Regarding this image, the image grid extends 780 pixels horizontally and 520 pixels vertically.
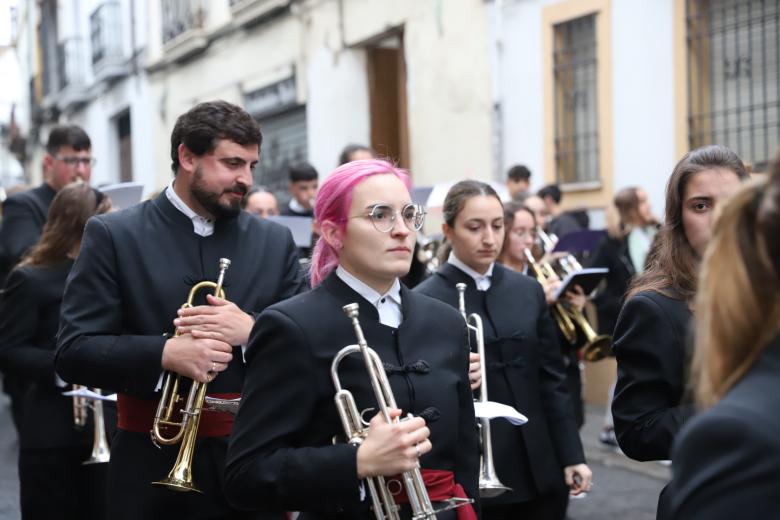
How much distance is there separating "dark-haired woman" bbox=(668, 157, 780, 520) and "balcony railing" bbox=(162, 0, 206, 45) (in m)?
18.8

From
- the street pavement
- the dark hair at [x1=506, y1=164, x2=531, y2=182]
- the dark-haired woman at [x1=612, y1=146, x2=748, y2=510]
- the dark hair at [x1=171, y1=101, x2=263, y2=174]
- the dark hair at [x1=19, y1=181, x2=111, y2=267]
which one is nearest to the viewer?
the dark-haired woman at [x1=612, y1=146, x2=748, y2=510]

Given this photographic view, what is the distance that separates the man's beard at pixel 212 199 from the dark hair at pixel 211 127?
0.09 meters

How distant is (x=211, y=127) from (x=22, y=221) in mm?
3218

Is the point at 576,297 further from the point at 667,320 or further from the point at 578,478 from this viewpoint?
the point at 667,320

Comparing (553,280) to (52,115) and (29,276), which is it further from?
(52,115)

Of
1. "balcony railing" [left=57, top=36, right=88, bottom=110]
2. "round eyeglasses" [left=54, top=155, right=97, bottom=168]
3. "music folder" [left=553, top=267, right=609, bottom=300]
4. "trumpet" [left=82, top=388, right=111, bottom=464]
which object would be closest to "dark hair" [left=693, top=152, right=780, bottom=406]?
"trumpet" [left=82, top=388, right=111, bottom=464]

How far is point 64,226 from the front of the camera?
17.0ft

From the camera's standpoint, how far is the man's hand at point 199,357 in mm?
3582

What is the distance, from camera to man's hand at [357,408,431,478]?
2.65 meters

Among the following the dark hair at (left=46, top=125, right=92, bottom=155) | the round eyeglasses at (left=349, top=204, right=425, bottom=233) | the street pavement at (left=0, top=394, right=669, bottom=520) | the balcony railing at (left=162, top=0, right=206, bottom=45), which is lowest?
the street pavement at (left=0, top=394, right=669, bottom=520)

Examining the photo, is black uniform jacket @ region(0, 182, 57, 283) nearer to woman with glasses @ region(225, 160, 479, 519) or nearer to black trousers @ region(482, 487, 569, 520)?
black trousers @ region(482, 487, 569, 520)

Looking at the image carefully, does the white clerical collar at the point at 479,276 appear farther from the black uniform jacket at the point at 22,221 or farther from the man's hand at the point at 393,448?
the black uniform jacket at the point at 22,221

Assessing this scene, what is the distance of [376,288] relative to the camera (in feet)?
9.98

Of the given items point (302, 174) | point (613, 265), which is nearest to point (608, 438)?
point (613, 265)
